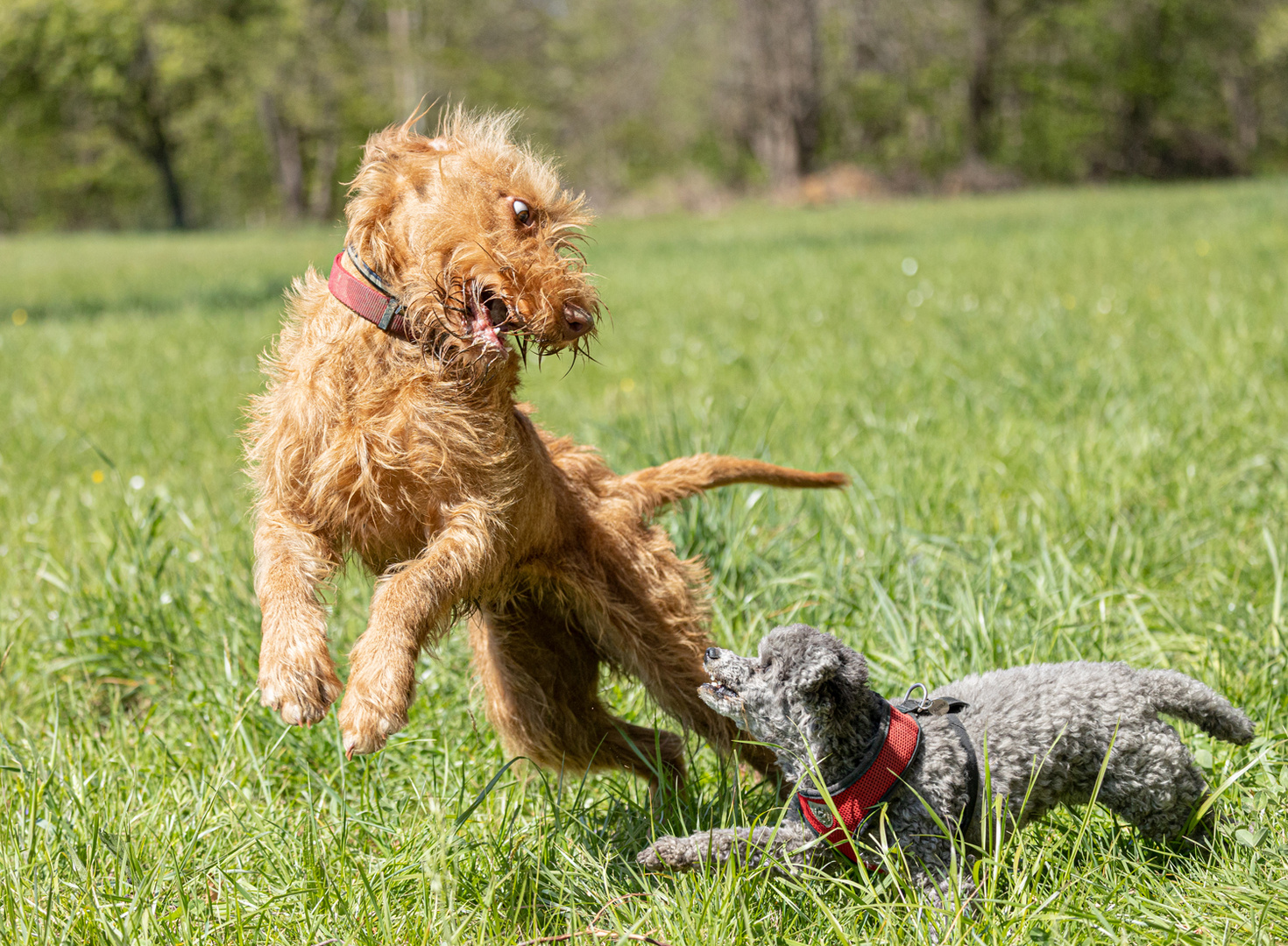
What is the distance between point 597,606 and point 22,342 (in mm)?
8999

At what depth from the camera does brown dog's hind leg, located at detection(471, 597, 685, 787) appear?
99.2 inches

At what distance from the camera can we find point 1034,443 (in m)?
4.79

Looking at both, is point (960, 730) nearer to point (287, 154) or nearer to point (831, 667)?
point (831, 667)

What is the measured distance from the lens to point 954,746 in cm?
205

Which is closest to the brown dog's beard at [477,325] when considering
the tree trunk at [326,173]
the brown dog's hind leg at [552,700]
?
the brown dog's hind leg at [552,700]

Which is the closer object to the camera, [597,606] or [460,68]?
[597,606]

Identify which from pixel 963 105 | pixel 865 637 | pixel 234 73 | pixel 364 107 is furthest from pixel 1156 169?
pixel 865 637

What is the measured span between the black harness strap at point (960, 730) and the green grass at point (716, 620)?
4.4 inches

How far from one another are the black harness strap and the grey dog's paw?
54cm

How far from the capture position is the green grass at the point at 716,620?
6.89 feet

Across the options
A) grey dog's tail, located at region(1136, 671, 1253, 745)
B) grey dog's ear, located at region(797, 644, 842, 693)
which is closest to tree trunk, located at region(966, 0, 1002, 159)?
grey dog's tail, located at region(1136, 671, 1253, 745)

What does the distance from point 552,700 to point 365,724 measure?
0.82 meters

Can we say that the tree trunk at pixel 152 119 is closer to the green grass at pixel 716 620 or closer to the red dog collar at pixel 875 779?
the green grass at pixel 716 620

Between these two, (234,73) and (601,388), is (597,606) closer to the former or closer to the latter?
(601,388)
